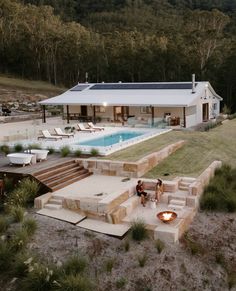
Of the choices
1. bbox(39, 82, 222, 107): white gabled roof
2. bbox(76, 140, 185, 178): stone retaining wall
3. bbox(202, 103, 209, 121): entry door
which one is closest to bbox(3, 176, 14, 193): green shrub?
bbox(76, 140, 185, 178): stone retaining wall

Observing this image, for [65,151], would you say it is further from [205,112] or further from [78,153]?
[205,112]

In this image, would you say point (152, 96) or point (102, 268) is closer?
point (102, 268)

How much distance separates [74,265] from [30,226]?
5.67 feet

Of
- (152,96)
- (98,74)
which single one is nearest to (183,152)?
(152,96)

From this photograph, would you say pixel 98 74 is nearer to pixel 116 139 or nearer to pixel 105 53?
pixel 105 53

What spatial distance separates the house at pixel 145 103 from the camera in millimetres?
23672

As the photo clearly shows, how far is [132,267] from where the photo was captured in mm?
8086

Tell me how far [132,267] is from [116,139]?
9535mm

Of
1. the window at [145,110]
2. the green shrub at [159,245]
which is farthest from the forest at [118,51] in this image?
the green shrub at [159,245]

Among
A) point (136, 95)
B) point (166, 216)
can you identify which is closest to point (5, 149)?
point (166, 216)

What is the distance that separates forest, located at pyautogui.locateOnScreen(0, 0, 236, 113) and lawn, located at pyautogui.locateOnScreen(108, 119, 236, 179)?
16.7 meters

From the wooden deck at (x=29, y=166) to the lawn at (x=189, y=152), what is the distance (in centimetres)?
192

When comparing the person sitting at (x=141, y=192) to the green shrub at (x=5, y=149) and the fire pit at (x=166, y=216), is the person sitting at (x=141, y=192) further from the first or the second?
the green shrub at (x=5, y=149)

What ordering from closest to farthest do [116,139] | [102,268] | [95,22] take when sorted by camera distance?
[102,268] < [116,139] < [95,22]
